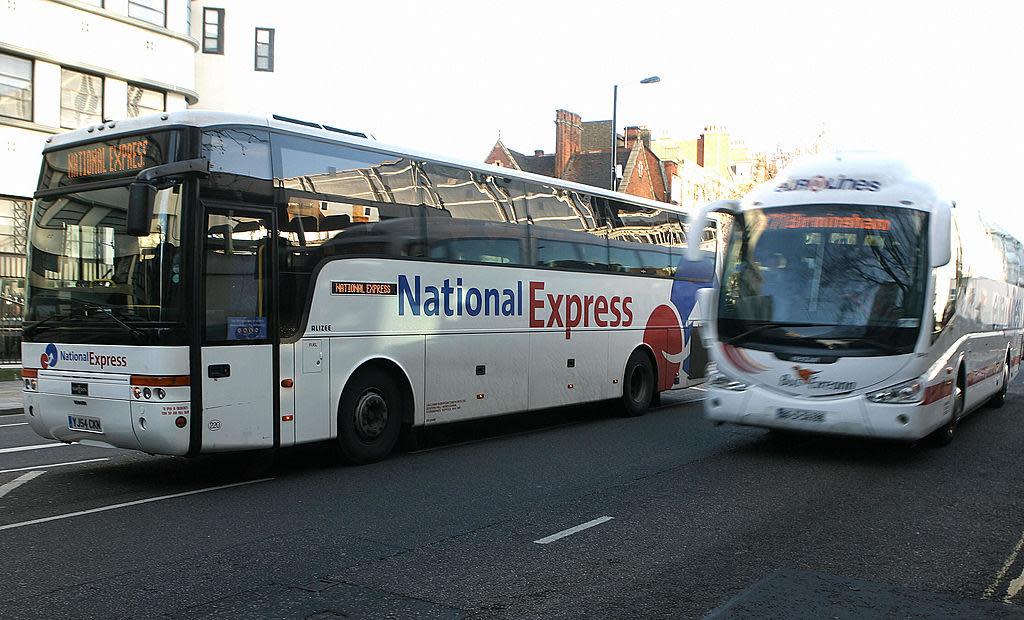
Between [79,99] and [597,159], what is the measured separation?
31304 mm

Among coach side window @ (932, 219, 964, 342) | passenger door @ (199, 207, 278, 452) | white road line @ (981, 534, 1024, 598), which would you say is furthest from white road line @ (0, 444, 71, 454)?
coach side window @ (932, 219, 964, 342)

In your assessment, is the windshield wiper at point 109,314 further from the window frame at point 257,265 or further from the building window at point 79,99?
the building window at point 79,99

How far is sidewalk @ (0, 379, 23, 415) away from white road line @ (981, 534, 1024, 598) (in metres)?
15.0

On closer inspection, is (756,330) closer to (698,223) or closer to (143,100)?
(698,223)

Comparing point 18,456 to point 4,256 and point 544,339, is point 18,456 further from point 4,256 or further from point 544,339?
point 4,256

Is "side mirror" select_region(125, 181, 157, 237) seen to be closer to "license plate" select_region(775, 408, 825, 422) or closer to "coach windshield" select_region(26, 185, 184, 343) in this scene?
"coach windshield" select_region(26, 185, 184, 343)

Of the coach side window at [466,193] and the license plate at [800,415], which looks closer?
the license plate at [800,415]

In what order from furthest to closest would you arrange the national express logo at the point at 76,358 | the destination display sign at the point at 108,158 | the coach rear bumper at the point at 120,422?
the destination display sign at the point at 108,158 → the national express logo at the point at 76,358 → the coach rear bumper at the point at 120,422

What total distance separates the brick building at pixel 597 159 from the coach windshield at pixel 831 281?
124 ft

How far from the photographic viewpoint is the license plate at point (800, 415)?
10.0m

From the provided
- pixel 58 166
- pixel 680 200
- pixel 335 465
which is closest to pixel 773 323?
pixel 335 465

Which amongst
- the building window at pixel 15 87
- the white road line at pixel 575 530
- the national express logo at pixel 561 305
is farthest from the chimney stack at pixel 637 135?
the white road line at pixel 575 530

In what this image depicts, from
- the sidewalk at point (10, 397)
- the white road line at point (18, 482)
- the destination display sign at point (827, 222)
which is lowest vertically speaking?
the sidewalk at point (10, 397)

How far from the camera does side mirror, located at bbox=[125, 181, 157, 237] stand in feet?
26.5
